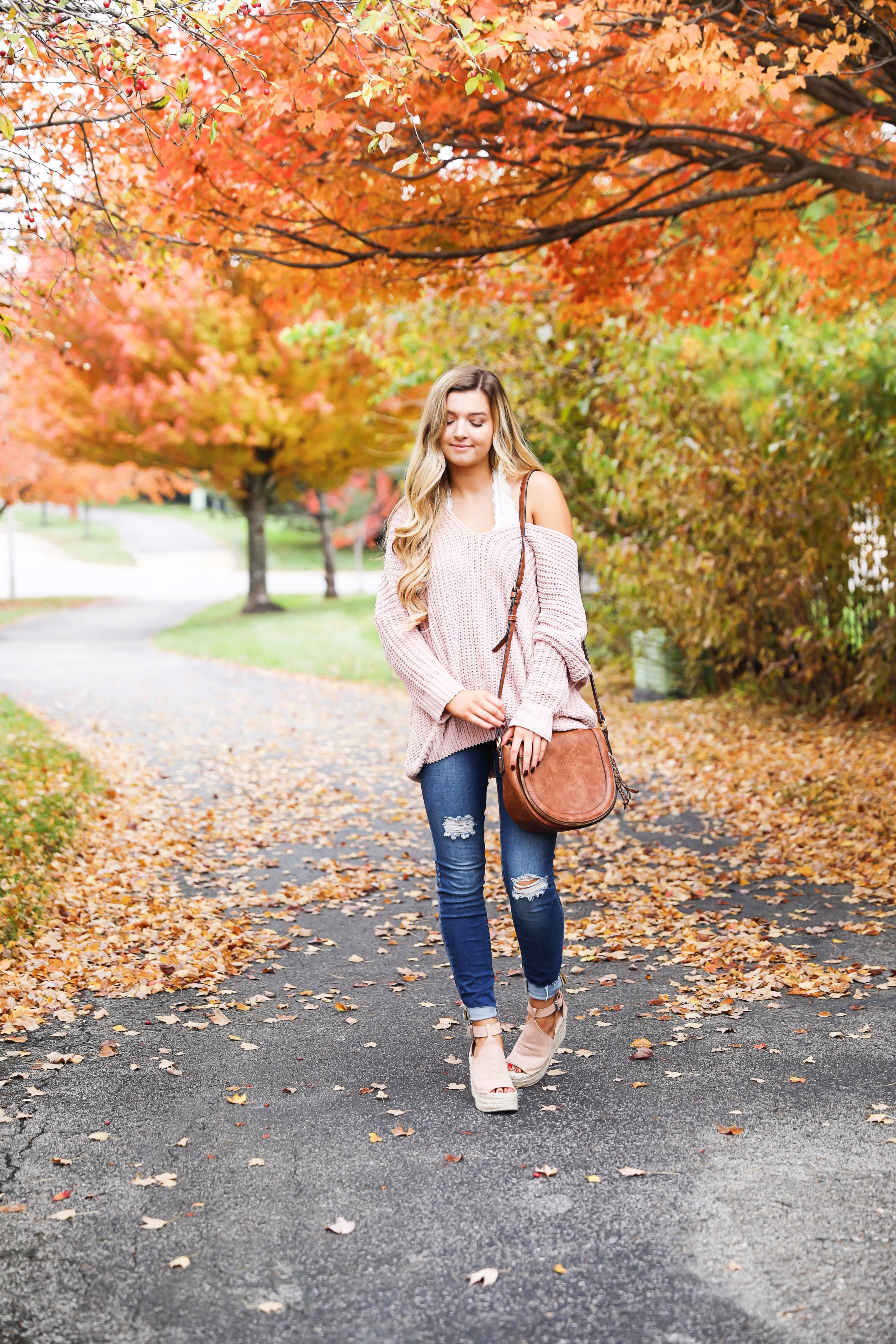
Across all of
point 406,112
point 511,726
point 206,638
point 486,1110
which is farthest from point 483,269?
point 206,638

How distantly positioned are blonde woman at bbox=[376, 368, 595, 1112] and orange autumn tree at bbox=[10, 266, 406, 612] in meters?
15.9

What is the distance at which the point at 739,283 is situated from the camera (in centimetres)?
785

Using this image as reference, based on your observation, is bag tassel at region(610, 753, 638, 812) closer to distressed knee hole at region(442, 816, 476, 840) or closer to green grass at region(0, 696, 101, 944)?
distressed knee hole at region(442, 816, 476, 840)

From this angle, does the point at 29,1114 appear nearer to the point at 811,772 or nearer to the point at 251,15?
the point at 251,15

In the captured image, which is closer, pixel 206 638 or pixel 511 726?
pixel 511 726

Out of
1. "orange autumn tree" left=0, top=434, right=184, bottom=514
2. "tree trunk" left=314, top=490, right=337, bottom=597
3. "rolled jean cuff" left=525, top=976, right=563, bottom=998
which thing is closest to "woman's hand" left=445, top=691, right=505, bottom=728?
"rolled jean cuff" left=525, top=976, right=563, bottom=998

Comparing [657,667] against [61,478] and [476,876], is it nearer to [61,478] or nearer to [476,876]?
[476,876]

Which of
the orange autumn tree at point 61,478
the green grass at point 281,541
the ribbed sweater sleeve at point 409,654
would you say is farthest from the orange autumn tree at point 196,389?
the ribbed sweater sleeve at point 409,654

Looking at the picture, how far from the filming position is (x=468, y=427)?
3332 millimetres

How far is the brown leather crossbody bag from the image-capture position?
3.14m

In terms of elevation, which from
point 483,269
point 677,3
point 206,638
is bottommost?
point 206,638

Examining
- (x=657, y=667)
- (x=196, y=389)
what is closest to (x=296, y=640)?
(x=196, y=389)

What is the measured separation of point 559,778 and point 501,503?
2.63 feet

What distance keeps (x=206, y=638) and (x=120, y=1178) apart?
18239 mm
